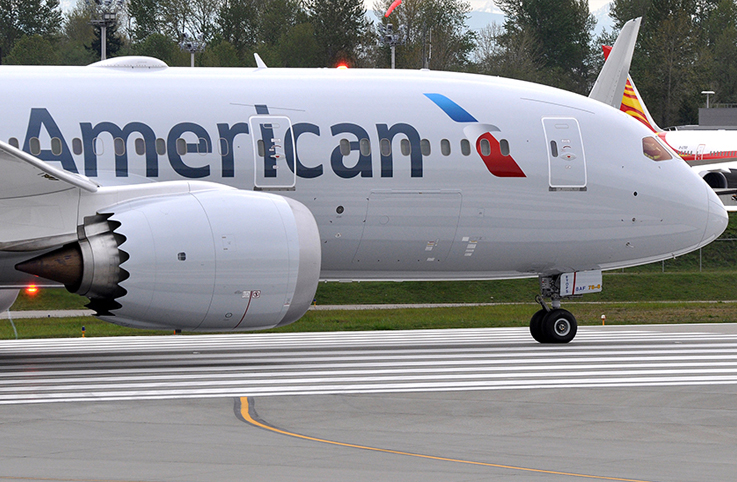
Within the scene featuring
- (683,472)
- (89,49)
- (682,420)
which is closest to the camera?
(683,472)

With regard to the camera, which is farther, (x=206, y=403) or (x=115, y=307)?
(x=115, y=307)

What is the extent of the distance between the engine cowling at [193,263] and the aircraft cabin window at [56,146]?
1596 mm

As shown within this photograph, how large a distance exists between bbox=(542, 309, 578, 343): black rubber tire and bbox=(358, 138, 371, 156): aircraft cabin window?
478 cm

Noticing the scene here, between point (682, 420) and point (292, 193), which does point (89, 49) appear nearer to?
point (292, 193)

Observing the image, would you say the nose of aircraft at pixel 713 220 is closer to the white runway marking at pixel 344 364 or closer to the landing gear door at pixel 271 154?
the white runway marking at pixel 344 364

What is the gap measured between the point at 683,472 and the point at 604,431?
2040mm

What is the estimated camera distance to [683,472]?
8.70 metres

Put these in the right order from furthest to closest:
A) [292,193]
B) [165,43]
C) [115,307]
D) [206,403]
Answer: [165,43]
[292,193]
[115,307]
[206,403]

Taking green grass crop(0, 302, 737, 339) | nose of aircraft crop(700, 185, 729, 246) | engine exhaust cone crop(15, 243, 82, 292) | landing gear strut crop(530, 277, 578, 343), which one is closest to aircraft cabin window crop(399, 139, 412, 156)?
landing gear strut crop(530, 277, 578, 343)

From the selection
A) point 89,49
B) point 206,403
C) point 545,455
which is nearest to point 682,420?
point 545,455

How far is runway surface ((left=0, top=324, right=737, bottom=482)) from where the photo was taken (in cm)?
886

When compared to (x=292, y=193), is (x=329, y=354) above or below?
below

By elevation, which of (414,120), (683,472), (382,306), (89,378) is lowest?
(382,306)

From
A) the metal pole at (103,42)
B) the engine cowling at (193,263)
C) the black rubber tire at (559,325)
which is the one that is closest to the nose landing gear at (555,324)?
the black rubber tire at (559,325)
